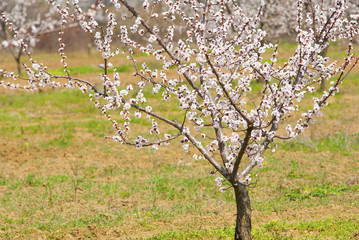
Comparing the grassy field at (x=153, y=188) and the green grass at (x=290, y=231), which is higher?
the grassy field at (x=153, y=188)

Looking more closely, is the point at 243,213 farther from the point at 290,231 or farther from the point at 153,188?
the point at 153,188

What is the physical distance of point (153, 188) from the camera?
31.5ft

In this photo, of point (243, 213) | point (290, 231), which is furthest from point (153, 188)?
point (243, 213)

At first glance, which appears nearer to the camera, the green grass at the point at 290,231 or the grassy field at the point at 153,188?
the green grass at the point at 290,231

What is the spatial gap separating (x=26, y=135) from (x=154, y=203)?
22.8 ft

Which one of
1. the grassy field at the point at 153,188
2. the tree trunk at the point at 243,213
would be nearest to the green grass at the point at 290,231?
the grassy field at the point at 153,188

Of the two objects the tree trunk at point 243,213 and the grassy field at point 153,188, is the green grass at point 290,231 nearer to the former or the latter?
the grassy field at point 153,188

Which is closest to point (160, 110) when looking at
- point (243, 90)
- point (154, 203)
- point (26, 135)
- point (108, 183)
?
point (26, 135)

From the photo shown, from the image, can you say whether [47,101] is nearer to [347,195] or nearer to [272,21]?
[272,21]

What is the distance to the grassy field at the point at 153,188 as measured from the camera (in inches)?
284

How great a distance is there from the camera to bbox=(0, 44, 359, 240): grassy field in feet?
23.6

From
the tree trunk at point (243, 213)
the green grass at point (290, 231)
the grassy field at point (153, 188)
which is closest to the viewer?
the tree trunk at point (243, 213)

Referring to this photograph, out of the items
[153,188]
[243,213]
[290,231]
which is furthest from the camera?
[153,188]

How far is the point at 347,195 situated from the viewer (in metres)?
8.63
